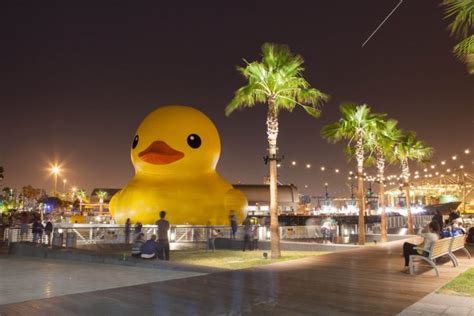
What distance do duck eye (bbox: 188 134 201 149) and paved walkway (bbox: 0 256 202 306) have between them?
526 inches

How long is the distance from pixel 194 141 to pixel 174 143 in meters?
1.32

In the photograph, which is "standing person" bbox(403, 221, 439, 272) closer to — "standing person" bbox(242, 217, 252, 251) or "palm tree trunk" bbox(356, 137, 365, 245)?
"standing person" bbox(242, 217, 252, 251)

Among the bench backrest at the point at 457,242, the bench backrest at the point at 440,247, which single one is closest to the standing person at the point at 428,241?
the bench backrest at the point at 440,247

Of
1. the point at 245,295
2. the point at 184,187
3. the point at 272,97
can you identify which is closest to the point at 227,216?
the point at 184,187

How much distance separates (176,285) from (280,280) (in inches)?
95.6

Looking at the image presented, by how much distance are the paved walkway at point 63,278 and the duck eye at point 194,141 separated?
13.4m

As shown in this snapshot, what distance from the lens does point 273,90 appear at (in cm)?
1747

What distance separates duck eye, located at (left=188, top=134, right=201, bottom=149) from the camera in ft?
88.3

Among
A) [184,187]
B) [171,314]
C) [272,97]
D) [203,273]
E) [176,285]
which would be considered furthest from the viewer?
[184,187]

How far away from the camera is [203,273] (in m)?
11.1

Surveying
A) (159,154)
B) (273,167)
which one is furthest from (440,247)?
(159,154)

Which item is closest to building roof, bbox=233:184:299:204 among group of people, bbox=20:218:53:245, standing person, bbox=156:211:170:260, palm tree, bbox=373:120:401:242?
palm tree, bbox=373:120:401:242

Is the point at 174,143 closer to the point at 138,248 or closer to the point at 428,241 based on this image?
the point at 138,248

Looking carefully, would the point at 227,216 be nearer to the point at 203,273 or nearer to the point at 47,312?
the point at 203,273
